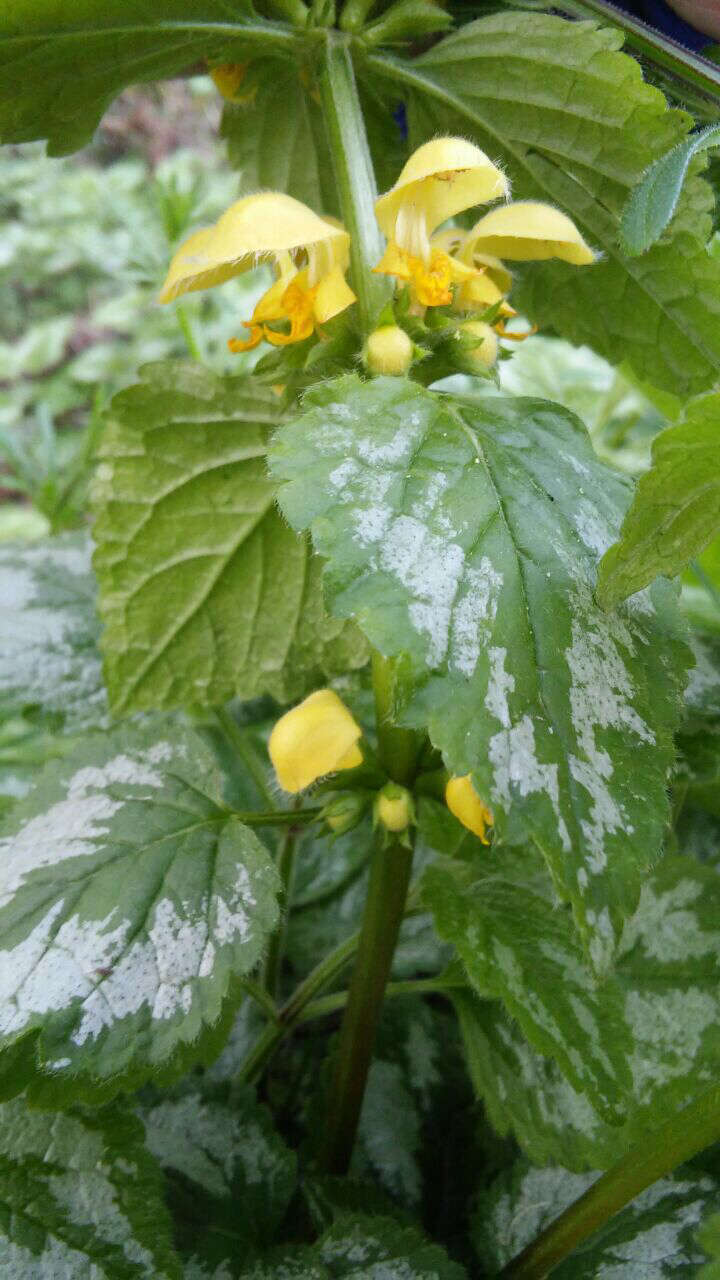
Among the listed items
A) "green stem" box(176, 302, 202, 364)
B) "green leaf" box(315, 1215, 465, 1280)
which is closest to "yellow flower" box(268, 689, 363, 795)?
"green leaf" box(315, 1215, 465, 1280)

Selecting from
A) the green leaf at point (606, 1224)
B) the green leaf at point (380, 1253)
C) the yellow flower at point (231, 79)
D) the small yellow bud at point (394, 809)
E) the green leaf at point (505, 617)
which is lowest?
the green leaf at point (606, 1224)

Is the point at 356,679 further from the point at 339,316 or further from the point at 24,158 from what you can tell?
the point at 24,158

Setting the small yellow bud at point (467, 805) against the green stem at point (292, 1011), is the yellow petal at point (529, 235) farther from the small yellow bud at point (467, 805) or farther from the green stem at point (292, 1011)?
the green stem at point (292, 1011)

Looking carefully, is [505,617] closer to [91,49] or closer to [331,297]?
[331,297]

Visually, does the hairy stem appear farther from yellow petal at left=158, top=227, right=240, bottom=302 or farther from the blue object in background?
the blue object in background

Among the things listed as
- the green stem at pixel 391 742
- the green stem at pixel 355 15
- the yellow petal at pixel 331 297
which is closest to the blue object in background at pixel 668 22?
the green stem at pixel 355 15

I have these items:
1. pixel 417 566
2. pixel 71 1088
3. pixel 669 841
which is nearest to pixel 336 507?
pixel 417 566
